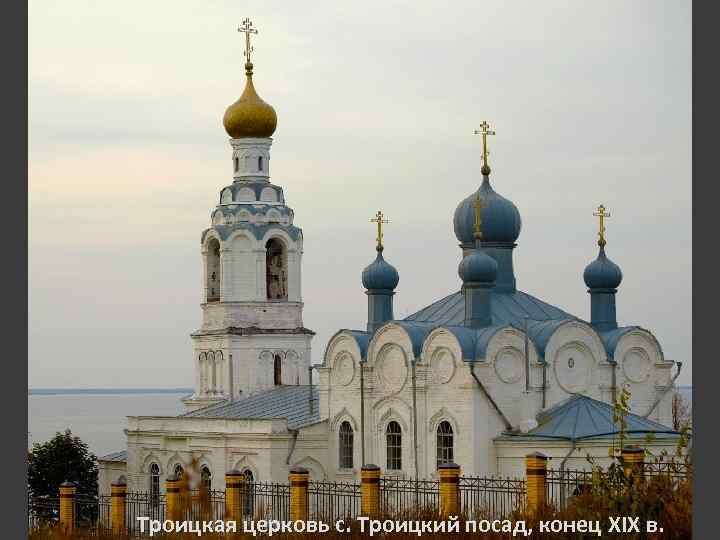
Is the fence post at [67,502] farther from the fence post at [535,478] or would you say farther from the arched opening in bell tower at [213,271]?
the arched opening in bell tower at [213,271]

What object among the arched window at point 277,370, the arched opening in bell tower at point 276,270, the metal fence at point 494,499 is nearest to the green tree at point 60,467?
the arched window at point 277,370

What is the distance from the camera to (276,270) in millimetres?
40969

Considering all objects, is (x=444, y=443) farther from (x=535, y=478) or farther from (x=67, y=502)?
(x=535, y=478)

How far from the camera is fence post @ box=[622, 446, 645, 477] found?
17608 millimetres

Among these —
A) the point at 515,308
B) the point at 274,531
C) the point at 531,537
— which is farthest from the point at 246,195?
the point at 531,537

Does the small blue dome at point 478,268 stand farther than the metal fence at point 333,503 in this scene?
Yes

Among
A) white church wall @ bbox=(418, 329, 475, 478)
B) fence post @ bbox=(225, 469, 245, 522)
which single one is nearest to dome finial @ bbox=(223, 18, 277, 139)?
white church wall @ bbox=(418, 329, 475, 478)

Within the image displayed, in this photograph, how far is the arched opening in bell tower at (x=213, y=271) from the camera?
40.9m

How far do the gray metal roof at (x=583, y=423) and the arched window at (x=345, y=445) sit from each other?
3.63 metres

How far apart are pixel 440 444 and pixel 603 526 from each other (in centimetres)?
1336

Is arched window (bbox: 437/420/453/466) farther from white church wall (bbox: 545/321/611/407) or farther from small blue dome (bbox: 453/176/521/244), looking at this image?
small blue dome (bbox: 453/176/521/244)

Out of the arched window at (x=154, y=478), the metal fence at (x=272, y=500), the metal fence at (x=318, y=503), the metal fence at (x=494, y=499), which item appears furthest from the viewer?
the arched window at (x=154, y=478)

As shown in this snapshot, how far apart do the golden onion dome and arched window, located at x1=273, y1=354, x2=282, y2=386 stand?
5.06 m

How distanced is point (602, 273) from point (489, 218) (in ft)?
7.30
